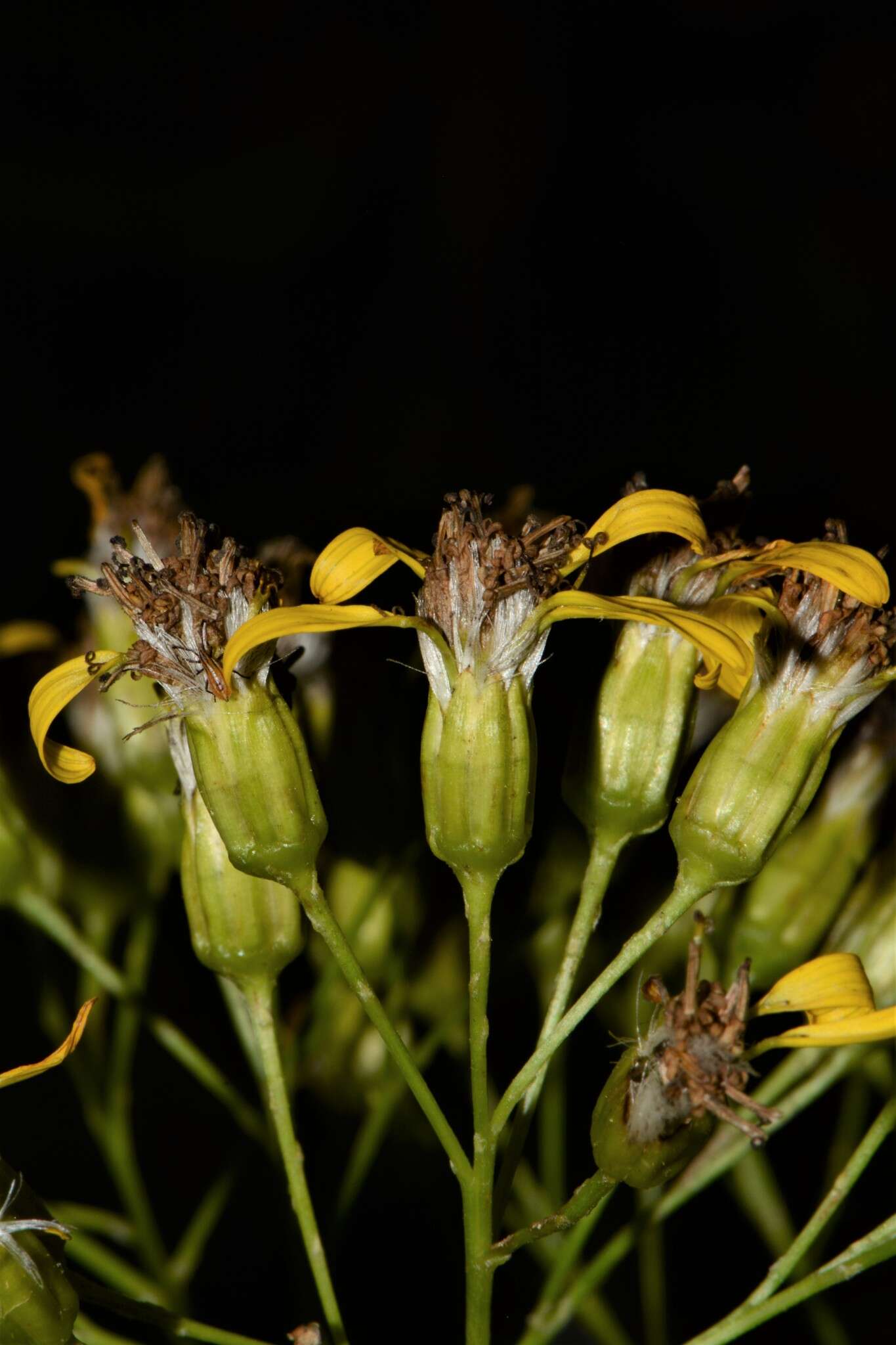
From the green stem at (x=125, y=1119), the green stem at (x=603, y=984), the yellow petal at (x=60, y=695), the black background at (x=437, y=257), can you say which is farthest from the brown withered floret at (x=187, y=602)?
the black background at (x=437, y=257)

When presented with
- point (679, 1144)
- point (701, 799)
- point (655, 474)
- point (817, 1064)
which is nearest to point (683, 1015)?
point (679, 1144)

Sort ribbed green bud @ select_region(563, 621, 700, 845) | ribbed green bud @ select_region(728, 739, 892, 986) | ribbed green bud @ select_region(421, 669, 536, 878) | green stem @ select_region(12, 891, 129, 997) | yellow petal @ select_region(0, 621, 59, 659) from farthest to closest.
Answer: yellow petal @ select_region(0, 621, 59, 659)
green stem @ select_region(12, 891, 129, 997)
ribbed green bud @ select_region(728, 739, 892, 986)
ribbed green bud @ select_region(563, 621, 700, 845)
ribbed green bud @ select_region(421, 669, 536, 878)

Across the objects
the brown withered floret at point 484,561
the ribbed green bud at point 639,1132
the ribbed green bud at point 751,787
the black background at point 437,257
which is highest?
the black background at point 437,257

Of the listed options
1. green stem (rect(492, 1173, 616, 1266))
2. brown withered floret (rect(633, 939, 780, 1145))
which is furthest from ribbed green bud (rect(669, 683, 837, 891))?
green stem (rect(492, 1173, 616, 1266))

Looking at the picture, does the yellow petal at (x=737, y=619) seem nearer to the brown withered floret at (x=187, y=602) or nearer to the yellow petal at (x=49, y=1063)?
the brown withered floret at (x=187, y=602)

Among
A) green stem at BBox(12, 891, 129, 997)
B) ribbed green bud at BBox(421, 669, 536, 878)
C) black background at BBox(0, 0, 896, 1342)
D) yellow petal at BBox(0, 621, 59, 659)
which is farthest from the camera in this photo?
black background at BBox(0, 0, 896, 1342)

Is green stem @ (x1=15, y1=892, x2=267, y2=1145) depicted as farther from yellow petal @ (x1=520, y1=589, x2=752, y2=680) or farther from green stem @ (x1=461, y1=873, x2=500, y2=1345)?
yellow petal @ (x1=520, y1=589, x2=752, y2=680)
